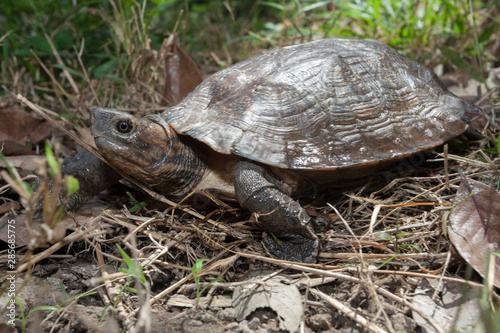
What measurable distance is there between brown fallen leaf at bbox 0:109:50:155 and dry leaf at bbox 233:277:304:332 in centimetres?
227

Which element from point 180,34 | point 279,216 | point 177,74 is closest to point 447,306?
point 279,216

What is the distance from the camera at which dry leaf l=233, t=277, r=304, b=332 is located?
73.7 inches

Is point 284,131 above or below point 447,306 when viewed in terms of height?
above

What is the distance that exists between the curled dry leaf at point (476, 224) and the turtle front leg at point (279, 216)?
775mm

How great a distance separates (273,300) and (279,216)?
1.90ft

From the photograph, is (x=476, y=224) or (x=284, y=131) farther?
(x=284, y=131)

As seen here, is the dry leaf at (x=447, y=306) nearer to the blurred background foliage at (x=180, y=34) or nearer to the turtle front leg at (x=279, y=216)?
the turtle front leg at (x=279, y=216)

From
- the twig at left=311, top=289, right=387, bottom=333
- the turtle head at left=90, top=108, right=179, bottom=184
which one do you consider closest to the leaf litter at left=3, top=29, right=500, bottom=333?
the twig at left=311, top=289, right=387, bottom=333

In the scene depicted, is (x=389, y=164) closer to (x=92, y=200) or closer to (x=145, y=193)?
(x=145, y=193)

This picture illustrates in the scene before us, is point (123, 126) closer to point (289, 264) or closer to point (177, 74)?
point (289, 264)

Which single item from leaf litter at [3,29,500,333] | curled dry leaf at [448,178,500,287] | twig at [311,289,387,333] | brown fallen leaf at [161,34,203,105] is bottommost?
leaf litter at [3,29,500,333]

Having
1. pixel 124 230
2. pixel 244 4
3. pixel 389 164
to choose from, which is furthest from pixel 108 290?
pixel 244 4

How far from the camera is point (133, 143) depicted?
2.52m

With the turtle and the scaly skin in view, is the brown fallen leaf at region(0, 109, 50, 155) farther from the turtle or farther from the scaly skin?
the scaly skin
